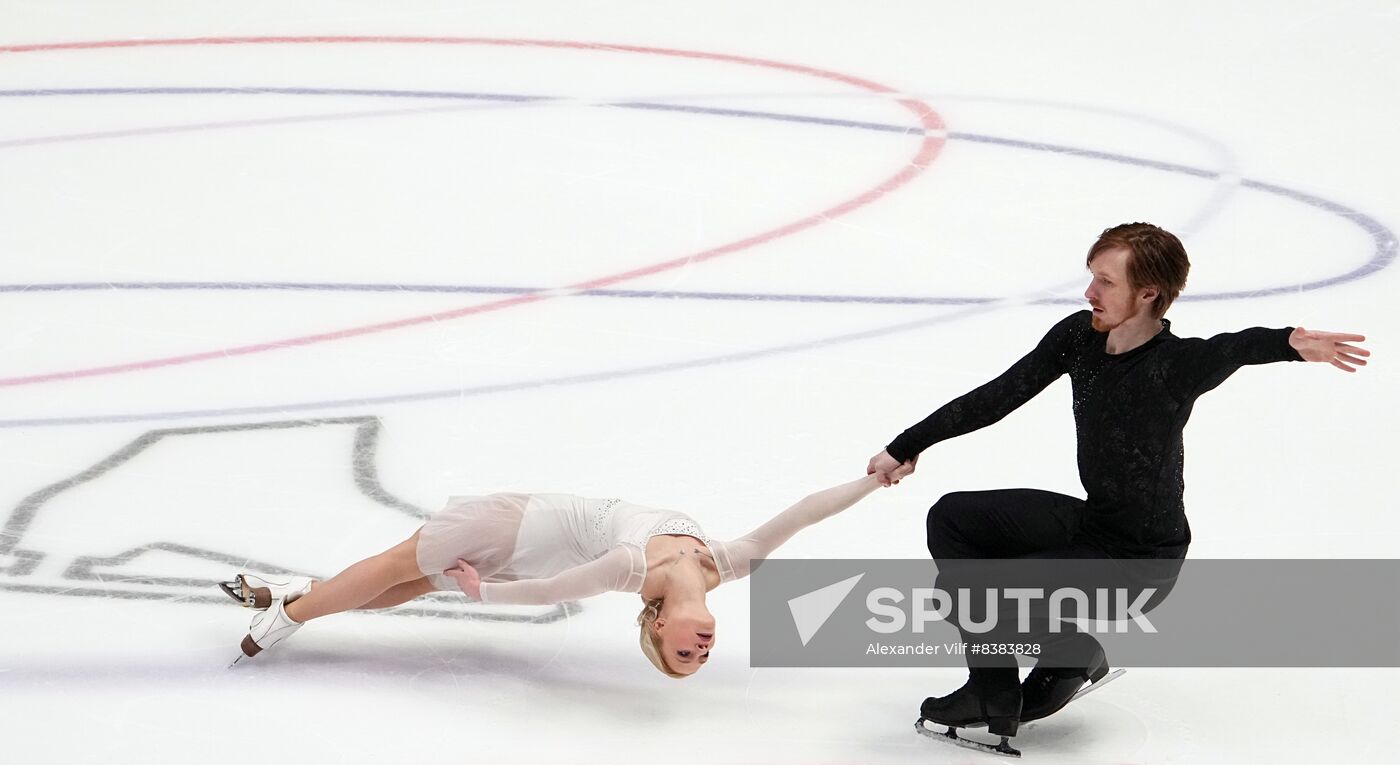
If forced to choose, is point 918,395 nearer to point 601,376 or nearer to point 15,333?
point 601,376

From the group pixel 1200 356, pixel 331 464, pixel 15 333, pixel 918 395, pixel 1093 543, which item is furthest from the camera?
pixel 15 333

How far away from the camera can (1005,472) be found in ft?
17.4

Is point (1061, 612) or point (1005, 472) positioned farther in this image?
point (1005, 472)

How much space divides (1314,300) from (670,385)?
243cm

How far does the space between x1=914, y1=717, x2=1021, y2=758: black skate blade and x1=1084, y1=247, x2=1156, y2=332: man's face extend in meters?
0.98

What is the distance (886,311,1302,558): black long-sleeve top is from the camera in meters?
3.69

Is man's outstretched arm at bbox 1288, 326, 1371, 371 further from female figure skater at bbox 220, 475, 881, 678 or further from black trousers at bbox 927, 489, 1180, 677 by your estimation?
female figure skater at bbox 220, 475, 881, 678

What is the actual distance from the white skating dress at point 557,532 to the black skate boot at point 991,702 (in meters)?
0.54

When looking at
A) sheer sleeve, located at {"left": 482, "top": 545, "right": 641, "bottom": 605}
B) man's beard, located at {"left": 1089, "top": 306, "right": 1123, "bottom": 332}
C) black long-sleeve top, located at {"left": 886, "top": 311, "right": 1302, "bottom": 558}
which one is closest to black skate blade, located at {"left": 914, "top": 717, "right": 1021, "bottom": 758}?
black long-sleeve top, located at {"left": 886, "top": 311, "right": 1302, "bottom": 558}

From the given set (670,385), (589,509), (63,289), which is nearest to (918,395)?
(670,385)

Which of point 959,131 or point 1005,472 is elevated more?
point 959,131

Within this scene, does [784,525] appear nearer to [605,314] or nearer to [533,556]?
[533,556]

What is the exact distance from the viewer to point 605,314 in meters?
6.26

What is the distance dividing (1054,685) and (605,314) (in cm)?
279
